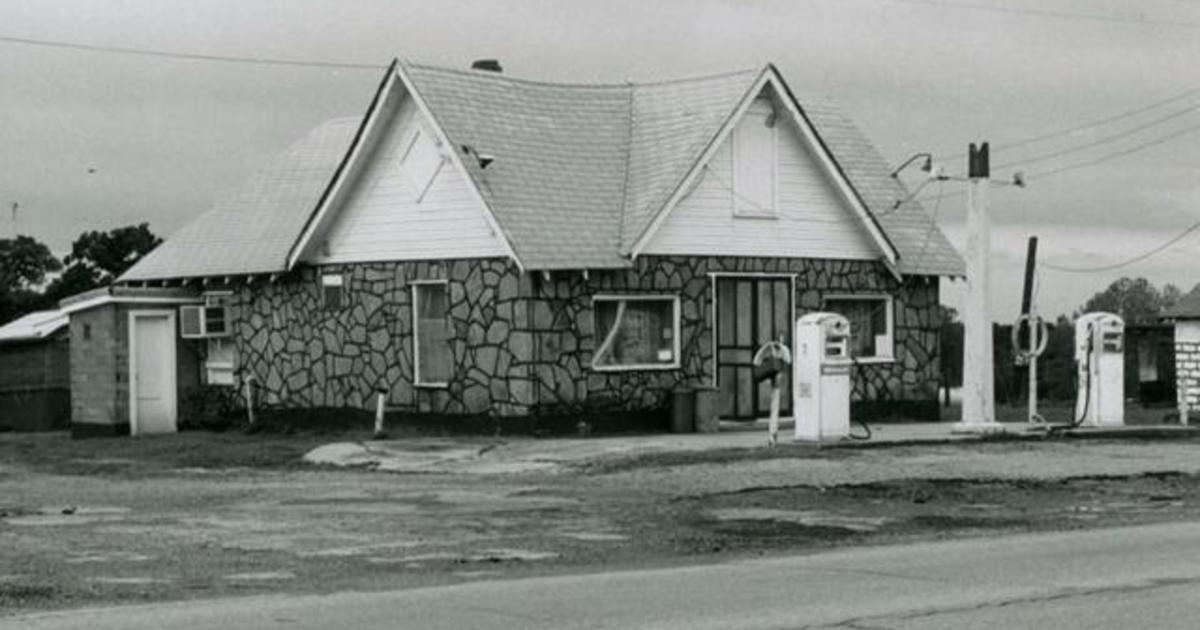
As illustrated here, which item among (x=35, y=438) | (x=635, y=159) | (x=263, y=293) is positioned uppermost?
(x=635, y=159)

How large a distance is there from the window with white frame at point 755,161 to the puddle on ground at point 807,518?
43.7ft

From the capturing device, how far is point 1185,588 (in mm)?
13086

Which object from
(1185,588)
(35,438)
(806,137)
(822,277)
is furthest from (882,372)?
(1185,588)

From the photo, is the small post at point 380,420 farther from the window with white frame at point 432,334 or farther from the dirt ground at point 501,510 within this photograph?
the dirt ground at point 501,510

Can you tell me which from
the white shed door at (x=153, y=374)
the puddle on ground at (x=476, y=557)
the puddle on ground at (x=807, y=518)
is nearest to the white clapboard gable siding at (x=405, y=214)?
the white shed door at (x=153, y=374)

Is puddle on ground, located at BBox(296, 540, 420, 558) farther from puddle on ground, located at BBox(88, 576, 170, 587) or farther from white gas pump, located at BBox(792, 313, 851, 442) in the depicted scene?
white gas pump, located at BBox(792, 313, 851, 442)

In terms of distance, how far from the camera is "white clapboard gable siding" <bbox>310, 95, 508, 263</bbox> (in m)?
31.2

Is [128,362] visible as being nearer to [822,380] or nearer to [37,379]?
[37,379]

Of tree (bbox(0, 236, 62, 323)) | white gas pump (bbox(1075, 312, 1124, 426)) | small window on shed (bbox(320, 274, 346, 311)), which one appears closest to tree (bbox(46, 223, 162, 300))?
tree (bbox(0, 236, 62, 323))

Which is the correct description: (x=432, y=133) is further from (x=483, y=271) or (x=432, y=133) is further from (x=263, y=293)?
(x=263, y=293)

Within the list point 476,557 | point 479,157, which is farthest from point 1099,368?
point 476,557

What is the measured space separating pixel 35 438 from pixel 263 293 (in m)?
5.15

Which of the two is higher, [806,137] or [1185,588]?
[806,137]

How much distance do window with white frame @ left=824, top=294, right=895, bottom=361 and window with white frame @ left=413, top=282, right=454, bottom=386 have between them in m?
7.57
